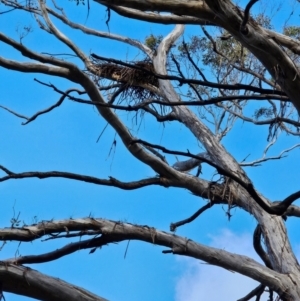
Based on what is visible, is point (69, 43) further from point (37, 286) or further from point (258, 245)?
point (37, 286)

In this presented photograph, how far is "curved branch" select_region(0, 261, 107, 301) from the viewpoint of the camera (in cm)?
350

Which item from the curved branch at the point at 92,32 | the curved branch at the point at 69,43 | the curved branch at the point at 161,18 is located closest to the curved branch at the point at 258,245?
the curved branch at the point at 161,18

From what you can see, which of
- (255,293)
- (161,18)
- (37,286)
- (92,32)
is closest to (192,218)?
(255,293)

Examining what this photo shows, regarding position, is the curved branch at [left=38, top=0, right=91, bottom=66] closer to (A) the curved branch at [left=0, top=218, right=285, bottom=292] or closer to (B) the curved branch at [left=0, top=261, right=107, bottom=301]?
(A) the curved branch at [left=0, top=218, right=285, bottom=292]

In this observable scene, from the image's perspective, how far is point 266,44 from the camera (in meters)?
2.74

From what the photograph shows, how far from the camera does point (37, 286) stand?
11.6ft

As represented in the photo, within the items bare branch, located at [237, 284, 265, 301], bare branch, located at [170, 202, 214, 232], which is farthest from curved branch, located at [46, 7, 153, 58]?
bare branch, located at [237, 284, 265, 301]

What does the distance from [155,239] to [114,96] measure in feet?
8.77

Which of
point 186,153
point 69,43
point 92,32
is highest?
point 92,32

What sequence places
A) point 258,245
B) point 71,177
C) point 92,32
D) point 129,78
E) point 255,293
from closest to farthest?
point 71,177 < point 258,245 < point 255,293 < point 129,78 < point 92,32

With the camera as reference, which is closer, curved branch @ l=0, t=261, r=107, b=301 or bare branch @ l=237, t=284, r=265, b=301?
curved branch @ l=0, t=261, r=107, b=301

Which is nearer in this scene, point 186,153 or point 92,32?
point 186,153

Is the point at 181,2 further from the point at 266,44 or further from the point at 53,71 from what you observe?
the point at 53,71

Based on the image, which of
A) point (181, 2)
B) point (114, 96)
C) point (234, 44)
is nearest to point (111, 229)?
point (181, 2)
